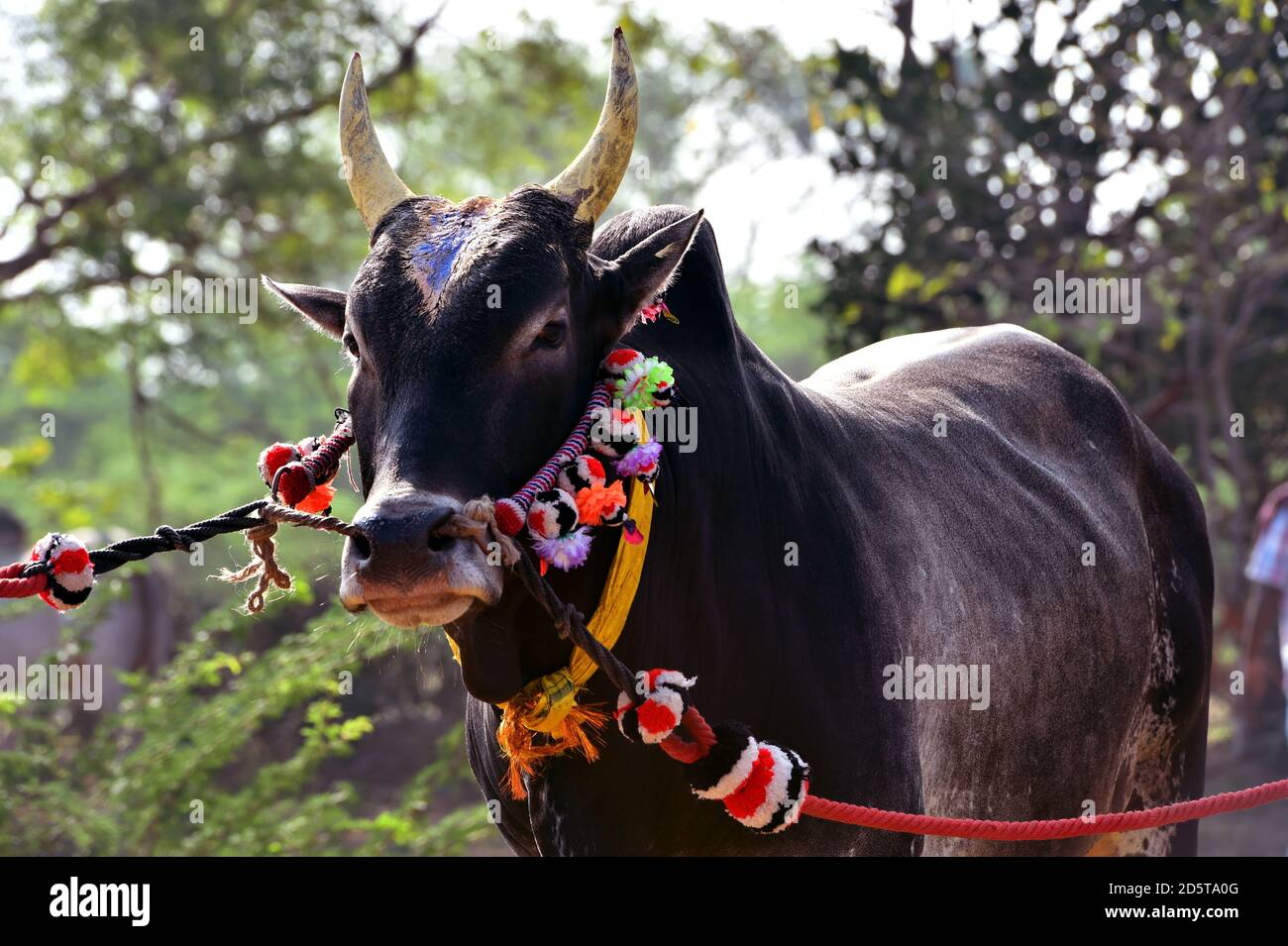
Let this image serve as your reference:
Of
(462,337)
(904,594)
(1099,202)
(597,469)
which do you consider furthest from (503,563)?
(1099,202)

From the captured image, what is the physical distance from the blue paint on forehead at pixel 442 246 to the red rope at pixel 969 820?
1.03 meters

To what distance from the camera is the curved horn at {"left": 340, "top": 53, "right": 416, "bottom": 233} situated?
11.3 feet

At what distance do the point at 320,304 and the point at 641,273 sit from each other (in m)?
0.76

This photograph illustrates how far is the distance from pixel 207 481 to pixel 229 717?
1538 centimetres

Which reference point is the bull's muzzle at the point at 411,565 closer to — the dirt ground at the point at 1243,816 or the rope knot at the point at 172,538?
the rope knot at the point at 172,538

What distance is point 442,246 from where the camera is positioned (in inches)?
124

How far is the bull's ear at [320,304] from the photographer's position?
3473 mm

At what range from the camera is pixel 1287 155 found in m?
8.14

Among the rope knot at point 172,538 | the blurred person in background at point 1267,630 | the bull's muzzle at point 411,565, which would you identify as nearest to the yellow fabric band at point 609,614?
the bull's muzzle at point 411,565

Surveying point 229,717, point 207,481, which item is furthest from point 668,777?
point 207,481

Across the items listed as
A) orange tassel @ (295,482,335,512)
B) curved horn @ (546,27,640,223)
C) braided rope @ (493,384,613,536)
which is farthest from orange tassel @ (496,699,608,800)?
curved horn @ (546,27,640,223)

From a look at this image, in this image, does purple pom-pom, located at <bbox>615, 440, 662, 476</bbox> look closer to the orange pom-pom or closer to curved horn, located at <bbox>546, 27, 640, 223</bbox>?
the orange pom-pom

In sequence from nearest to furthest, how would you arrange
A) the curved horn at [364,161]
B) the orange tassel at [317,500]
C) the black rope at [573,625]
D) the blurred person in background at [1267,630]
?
the black rope at [573,625], the orange tassel at [317,500], the curved horn at [364,161], the blurred person in background at [1267,630]
